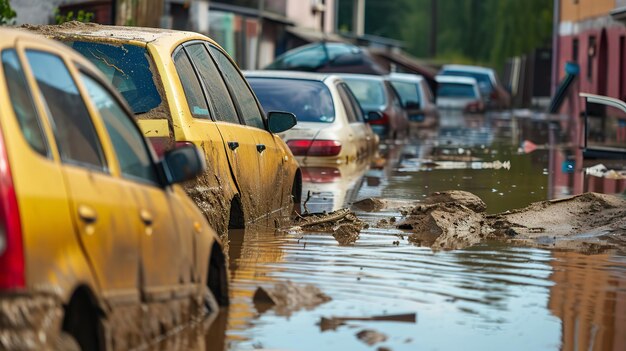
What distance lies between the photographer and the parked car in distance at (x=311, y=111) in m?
16.8

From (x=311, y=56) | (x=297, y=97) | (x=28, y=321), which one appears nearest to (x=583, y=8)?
(x=311, y=56)

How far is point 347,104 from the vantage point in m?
19.6

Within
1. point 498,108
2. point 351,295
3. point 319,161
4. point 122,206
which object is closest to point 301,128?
point 319,161

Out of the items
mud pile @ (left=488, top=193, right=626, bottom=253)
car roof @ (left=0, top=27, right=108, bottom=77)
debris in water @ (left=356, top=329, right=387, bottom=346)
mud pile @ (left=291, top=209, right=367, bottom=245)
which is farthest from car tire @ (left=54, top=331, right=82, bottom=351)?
mud pile @ (left=488, top=193, right=626, bottom=253)

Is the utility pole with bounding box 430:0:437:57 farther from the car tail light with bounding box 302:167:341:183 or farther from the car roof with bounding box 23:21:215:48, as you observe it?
the car roof with bounding box 23:21:215:48

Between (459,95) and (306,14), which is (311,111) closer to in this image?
(459,95)

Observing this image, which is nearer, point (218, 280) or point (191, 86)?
point (218, 280)

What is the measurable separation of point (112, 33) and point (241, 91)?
5.77 ft

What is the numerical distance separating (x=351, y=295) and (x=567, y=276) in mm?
1644

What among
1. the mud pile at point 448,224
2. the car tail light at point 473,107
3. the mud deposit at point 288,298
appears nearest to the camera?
the mud deposit at point 288,298

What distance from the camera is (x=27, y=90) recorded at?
210 inches

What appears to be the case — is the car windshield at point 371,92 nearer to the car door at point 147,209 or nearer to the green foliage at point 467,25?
the car door at point 147,209

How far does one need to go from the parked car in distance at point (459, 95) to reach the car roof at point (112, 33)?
136 feet

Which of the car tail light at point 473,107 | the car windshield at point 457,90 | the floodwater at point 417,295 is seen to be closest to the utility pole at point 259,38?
the car windshield at point 457,90
